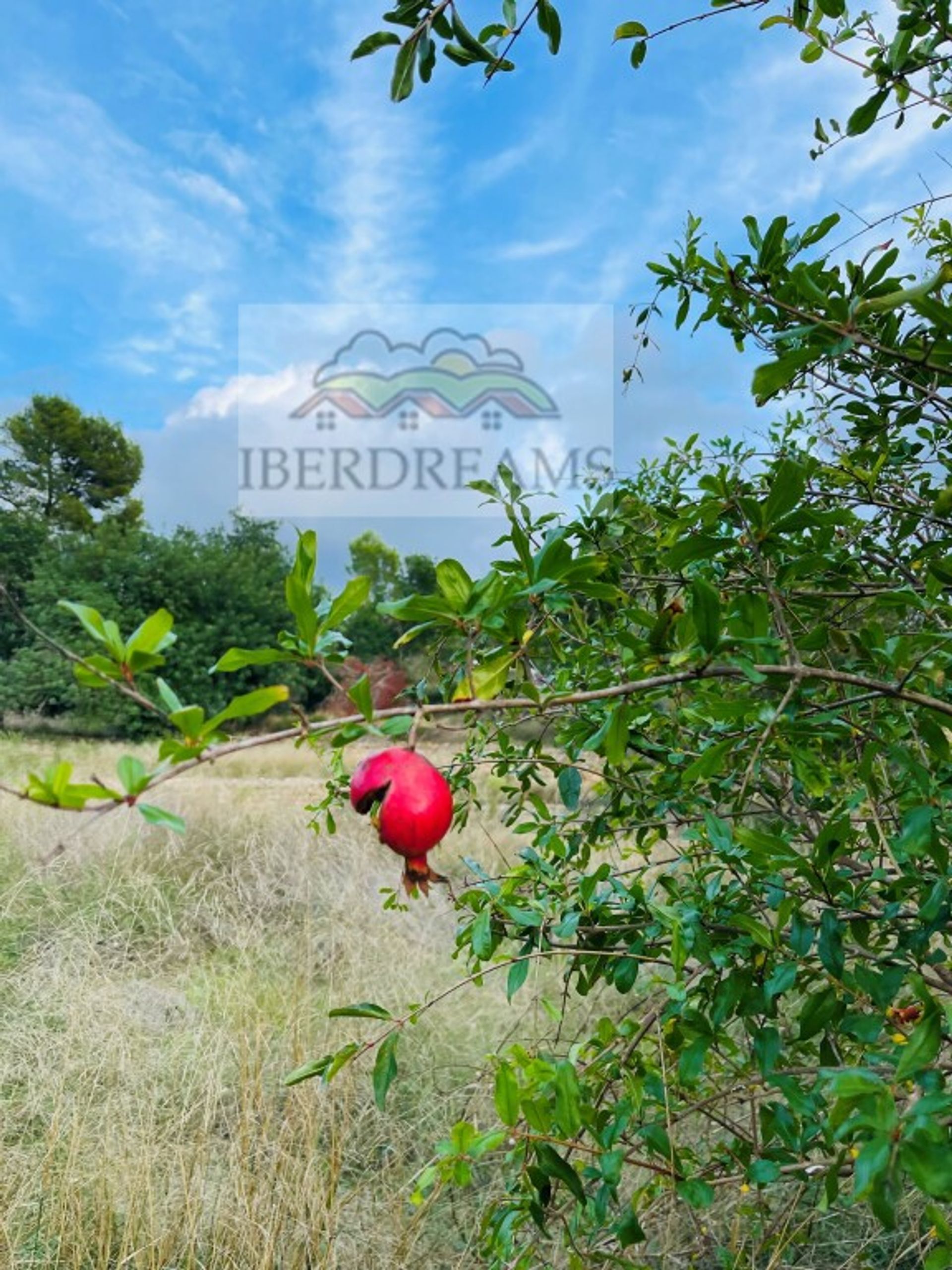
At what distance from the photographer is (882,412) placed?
1067 mm

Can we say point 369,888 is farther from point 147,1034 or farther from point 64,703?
point 64,703

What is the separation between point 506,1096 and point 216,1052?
1506 millimetres

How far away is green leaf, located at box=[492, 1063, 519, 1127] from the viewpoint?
764 millimetres

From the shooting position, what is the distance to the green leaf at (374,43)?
0.77 m

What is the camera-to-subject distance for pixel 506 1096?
30.1 inches

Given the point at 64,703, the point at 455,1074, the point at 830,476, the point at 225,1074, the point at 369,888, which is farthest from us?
the point at 64,703

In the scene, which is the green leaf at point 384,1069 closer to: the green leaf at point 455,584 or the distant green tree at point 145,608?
the green leaf at point 455,584

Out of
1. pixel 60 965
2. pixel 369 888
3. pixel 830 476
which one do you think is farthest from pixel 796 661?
pixel 369 888

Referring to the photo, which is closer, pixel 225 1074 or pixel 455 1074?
pixel 225 1074

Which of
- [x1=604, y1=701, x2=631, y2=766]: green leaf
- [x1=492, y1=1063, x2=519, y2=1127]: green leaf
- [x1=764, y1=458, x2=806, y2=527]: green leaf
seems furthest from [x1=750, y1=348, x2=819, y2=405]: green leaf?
[x1=492, y1=1063, x2=519, y2=1127]: green leaf

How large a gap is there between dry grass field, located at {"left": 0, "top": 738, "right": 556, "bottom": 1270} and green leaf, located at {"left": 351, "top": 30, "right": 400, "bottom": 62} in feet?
2.07

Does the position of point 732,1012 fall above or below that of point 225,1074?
above

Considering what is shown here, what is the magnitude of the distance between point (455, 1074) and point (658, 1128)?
5.69 ft

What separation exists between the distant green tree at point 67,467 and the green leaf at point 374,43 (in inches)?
597
